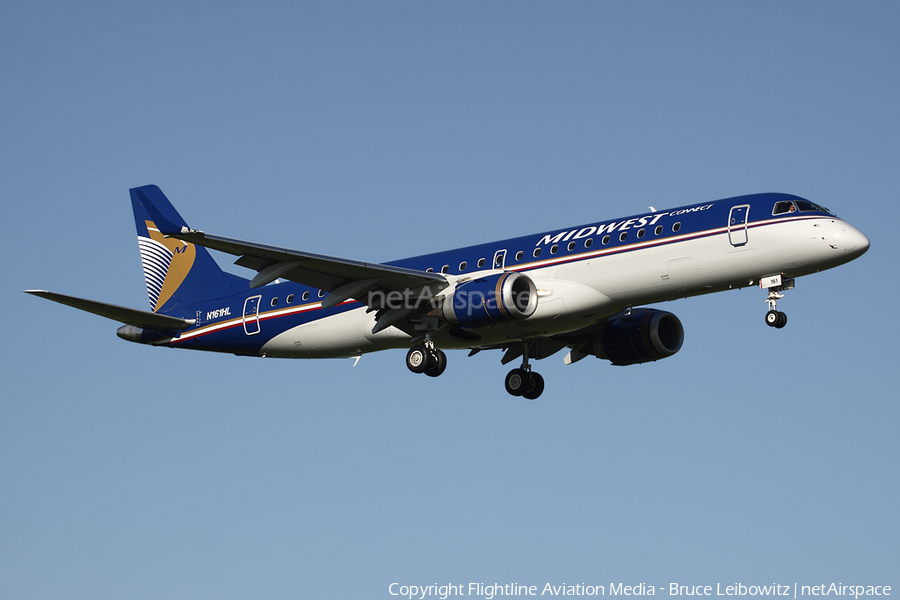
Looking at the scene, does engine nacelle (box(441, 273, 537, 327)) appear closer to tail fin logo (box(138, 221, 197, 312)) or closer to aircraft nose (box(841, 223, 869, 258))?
aircraft nose (box(841, 223, 869, 258))

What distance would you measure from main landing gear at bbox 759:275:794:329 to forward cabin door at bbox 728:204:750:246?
1317 mm

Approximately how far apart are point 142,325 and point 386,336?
952 centimetres

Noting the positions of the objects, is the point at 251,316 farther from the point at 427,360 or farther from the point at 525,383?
the point at 525,383

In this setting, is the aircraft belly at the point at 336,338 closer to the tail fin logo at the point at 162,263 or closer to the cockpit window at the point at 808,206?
the tail fin logo at the point at 162,263

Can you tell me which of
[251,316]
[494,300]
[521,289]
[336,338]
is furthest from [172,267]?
[521,289]

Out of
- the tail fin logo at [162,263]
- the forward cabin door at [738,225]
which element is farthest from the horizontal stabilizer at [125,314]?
the forward cabin door at [738,225]

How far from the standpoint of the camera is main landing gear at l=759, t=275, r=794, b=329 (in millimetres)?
28797

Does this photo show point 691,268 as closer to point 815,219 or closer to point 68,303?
point 815,219

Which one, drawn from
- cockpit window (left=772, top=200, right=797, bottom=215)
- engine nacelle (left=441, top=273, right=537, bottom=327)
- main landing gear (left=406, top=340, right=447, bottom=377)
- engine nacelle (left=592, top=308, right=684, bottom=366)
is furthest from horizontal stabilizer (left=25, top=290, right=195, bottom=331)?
cockpit window (left=772, top=200, right=797, bottom=215)

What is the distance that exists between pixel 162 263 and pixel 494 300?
1640 cm

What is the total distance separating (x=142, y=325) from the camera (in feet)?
122

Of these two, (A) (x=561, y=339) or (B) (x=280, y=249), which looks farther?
(A) (x=561, y=339)

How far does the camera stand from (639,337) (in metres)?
34.8

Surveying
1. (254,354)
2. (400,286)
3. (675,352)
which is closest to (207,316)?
(254,354)
